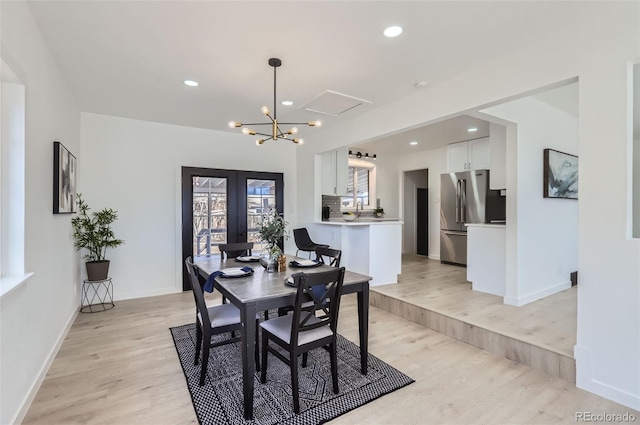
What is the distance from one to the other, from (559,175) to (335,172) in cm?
329

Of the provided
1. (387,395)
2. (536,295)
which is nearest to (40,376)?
(387,395)

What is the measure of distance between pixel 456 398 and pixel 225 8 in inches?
119

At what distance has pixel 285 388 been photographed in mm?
2230

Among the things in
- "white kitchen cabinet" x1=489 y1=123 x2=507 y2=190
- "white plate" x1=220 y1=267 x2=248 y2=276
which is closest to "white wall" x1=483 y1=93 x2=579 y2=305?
"white kitchen cabinet" x1=489 y1=123 x2=507 y2=190

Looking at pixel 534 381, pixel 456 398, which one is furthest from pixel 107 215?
pixel 534 381

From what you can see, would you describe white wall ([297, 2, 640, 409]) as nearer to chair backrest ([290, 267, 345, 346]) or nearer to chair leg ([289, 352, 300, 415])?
chair backrest ([290, 267, 345, 346])

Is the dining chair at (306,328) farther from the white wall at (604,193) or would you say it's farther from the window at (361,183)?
the window at (361,183)

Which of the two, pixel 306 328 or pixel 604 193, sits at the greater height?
pixel 604 193

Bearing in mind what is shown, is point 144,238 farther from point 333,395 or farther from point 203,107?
point 333,395

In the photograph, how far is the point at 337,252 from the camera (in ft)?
10.0

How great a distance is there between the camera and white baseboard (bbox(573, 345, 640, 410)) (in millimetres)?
1992

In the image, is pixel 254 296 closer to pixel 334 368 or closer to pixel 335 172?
pixel 334 368

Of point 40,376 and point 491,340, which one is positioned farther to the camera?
point 491,340

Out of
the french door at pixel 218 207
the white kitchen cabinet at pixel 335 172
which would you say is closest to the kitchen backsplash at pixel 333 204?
the white kitchen cabinet at pixel 335 172
